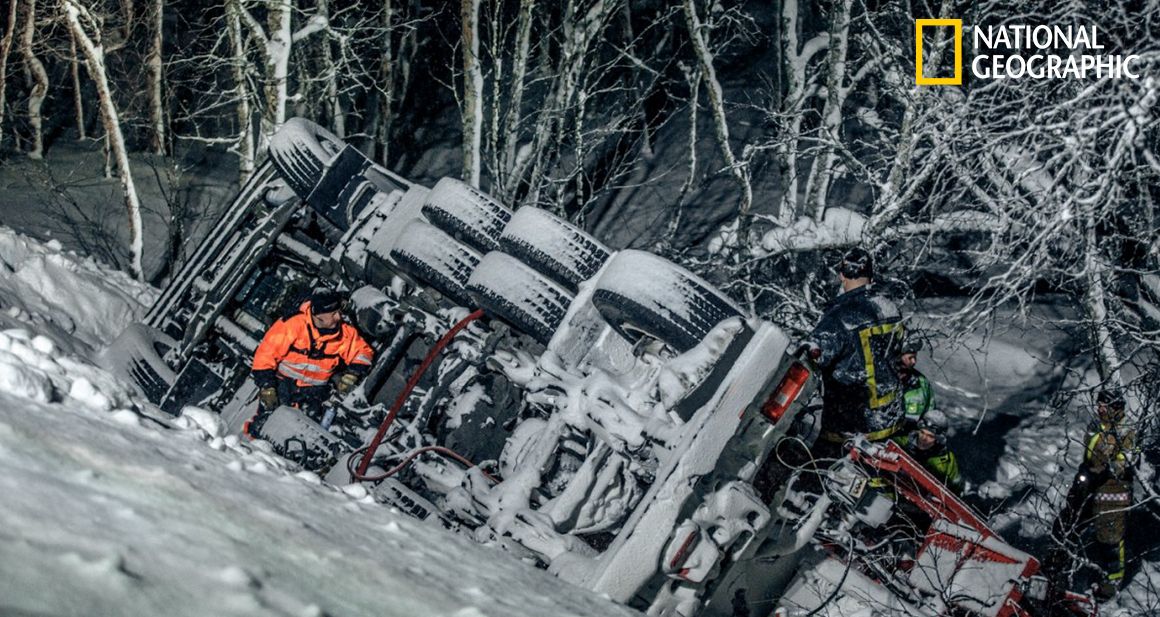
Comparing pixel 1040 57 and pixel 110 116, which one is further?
pixel 110 116

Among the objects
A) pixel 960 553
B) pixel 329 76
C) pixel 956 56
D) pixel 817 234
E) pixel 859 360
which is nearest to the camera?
pixel 960 553

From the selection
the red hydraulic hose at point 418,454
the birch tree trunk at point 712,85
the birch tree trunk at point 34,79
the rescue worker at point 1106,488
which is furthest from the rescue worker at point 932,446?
the birch tree trunk at point 34,79

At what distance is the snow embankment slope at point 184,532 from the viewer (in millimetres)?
1956

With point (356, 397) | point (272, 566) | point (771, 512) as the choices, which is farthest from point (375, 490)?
point (272, 566)

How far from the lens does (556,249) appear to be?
17.4 feet

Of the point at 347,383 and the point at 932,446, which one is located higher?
the point at 932,446

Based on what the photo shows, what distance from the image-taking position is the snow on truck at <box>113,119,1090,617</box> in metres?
4.49

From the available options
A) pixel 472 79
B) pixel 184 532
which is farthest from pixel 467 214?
pixel 472 79

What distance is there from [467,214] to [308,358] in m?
1.39

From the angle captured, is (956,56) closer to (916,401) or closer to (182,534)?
(916,401)

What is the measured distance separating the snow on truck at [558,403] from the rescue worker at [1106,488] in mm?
1470

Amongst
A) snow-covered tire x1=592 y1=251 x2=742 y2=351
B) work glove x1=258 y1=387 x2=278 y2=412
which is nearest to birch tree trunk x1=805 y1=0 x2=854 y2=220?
snow-covered tire x1=592 y1=251 x2=742 y2=351

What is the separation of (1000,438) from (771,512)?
655 centimetres

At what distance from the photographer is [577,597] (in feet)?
10.8
